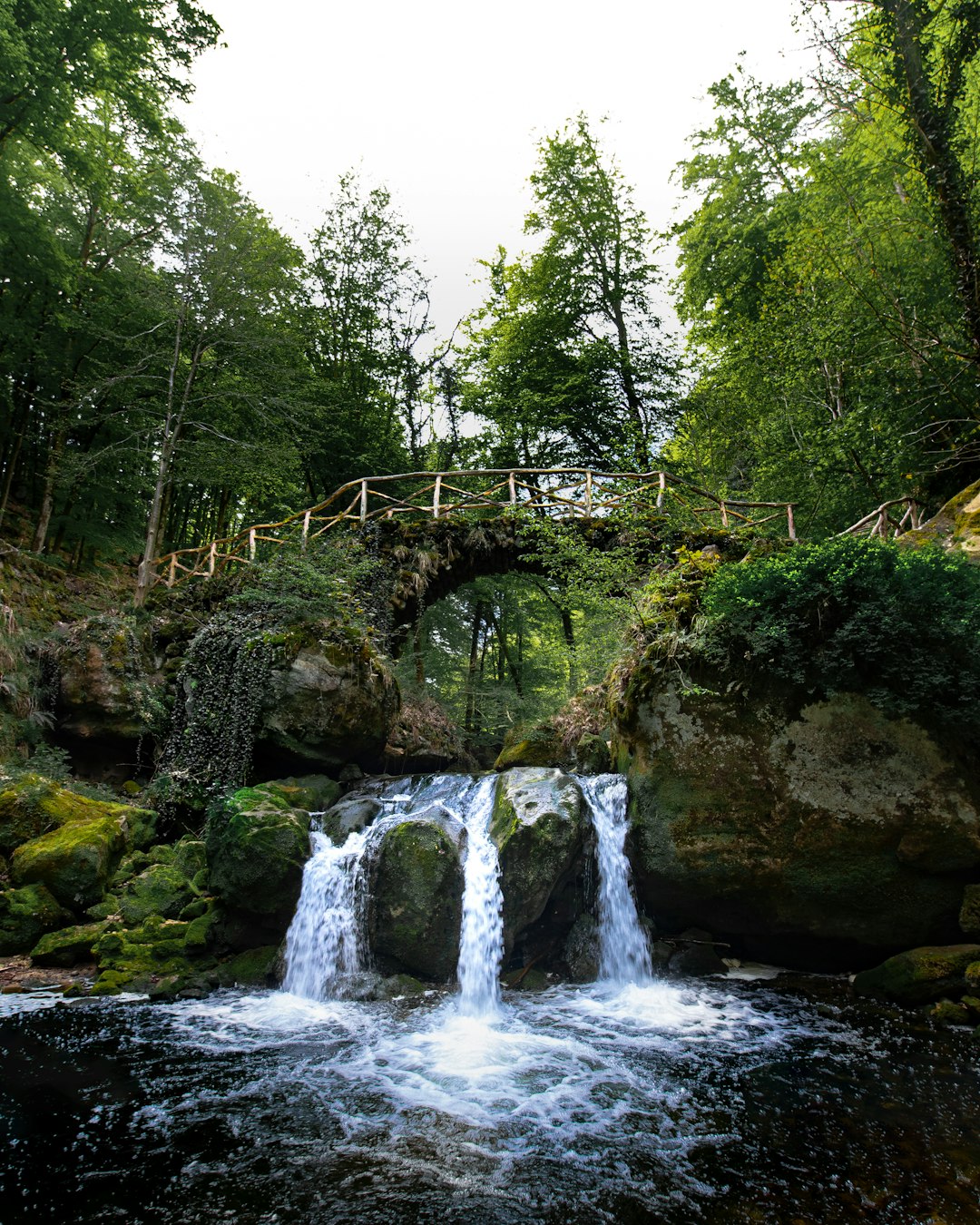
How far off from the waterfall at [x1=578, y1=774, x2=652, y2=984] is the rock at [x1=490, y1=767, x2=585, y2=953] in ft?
1.16

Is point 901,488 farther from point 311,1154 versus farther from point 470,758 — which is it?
point 311,1154

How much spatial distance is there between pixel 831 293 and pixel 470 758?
1178 cm

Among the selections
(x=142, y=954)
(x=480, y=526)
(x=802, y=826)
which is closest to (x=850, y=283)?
(x=480, y=526)

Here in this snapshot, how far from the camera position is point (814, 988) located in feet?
21.5

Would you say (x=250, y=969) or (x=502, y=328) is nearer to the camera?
(x=250, y=969)

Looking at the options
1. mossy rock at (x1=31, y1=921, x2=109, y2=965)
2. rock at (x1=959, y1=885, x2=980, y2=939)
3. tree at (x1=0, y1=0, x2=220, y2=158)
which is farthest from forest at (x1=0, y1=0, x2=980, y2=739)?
mossy rock at (x1=31, y1=921, x2=109, y2=965)

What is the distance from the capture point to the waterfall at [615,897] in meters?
7.11

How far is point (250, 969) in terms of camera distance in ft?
22.2

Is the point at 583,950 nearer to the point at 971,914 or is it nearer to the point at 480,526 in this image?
the point at 971,914

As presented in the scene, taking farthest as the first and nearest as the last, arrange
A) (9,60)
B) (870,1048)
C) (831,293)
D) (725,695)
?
(831,293)
(9,60)
(725,695)
(870,1048)

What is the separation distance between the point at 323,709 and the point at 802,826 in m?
6.34

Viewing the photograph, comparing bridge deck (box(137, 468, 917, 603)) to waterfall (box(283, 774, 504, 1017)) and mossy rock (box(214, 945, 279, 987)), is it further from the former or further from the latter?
mossy rock (box(214, 945, 279, 987))

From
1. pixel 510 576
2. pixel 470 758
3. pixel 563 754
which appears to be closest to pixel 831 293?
pixel 563 754

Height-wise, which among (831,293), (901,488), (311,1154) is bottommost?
(311,1154)
